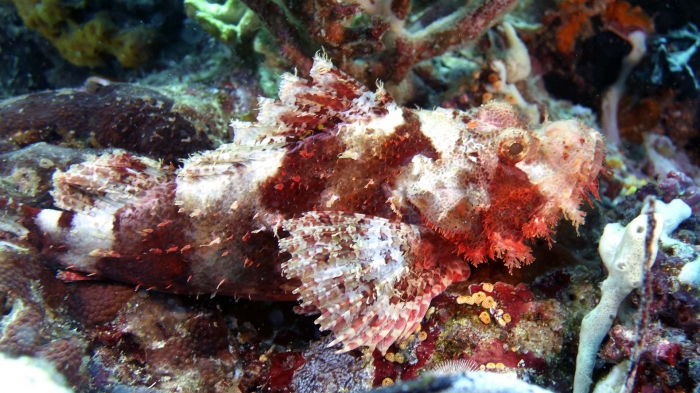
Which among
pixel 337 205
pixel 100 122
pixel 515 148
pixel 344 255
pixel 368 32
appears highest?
pixel 368 32

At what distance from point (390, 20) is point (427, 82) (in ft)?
5.75

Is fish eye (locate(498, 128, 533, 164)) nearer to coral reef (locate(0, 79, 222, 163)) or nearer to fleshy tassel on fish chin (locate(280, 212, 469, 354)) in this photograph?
fleshy tassel on fish chin (locate(280, 212, 469, 354))

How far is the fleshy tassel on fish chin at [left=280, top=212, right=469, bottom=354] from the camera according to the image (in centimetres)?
320

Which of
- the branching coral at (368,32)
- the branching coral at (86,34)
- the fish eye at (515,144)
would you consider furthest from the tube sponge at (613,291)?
the branching coral at (86,34)

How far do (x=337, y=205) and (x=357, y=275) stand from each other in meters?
0.60

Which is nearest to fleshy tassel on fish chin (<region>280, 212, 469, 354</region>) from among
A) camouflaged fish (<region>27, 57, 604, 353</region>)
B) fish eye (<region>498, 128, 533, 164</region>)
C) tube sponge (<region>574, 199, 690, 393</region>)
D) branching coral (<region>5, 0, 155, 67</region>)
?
camouflaged fish (<region>27, 57, 604, 353</region>)

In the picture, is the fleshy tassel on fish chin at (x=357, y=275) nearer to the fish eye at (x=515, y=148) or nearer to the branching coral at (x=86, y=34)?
the fish eye at (x=515, y=148)

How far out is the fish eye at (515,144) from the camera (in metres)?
3.32

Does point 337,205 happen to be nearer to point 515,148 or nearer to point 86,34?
point 515,148

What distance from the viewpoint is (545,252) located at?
3.87 meters

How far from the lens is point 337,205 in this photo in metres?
3.48

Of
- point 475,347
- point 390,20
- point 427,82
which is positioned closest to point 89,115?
point 390,20

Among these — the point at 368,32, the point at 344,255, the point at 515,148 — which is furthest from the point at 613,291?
the point at 368,32

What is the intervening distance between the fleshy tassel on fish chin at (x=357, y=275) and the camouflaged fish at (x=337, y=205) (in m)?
0.01
